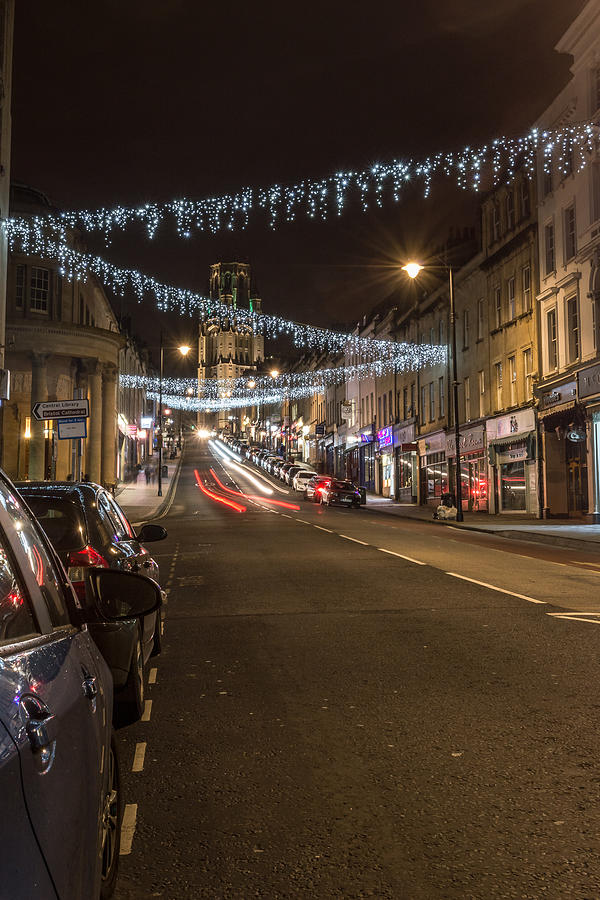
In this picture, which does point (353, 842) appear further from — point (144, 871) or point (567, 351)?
point (567, 351)

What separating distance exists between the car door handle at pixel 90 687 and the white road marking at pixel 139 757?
205 centimetres

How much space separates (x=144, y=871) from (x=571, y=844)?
1.78m

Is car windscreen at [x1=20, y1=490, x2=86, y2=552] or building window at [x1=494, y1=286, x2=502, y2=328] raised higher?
building window at [x1=494, y1=286, x2=502, y2=328]

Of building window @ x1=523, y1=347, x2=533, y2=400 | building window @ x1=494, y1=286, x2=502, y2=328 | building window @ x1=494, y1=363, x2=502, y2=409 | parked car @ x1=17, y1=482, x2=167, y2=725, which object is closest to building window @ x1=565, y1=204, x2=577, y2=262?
building window @ x1=523, y1=347, x2=533, y2=400

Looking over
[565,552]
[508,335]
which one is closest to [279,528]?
[565,552]

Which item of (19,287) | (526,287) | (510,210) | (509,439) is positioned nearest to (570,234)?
(526,287)

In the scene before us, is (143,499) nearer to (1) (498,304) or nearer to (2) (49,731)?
(1) (498,304)

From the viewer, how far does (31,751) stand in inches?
66.5

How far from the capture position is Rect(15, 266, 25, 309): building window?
37.8 metres

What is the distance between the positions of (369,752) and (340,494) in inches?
1573

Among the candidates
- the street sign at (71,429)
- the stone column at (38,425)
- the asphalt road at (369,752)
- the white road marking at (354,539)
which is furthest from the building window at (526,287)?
the asphalt road at (369,752)

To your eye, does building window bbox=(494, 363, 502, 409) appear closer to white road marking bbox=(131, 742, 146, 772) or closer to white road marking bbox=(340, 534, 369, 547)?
white road marking bbox=(340, 534, 369, 547)

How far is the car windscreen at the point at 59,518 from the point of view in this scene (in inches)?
232

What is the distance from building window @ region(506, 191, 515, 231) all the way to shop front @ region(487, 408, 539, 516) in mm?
8449
